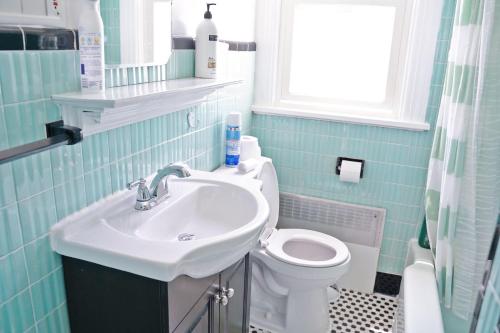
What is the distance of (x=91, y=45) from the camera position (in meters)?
1.02

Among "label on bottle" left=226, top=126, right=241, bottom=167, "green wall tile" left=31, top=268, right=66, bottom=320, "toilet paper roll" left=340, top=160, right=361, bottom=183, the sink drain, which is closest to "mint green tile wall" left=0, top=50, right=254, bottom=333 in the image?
"green wall tile" left=31, top=268, right=66, bottom=320

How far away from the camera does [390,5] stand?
217 centimetres

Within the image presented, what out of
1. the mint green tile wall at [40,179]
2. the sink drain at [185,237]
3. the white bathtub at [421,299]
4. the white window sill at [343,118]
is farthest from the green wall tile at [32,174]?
the white window sill at [343,118]

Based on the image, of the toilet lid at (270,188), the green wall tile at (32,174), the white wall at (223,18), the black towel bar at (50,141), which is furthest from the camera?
the toilet lid at (270,188)

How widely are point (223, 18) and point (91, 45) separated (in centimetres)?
103

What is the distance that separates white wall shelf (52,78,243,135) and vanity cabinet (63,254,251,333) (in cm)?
38

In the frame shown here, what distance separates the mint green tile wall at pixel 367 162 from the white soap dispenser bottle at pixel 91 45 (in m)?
1.45

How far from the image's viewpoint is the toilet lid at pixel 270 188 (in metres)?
2.11

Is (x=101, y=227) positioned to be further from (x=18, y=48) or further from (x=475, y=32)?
(x=475, y=32)

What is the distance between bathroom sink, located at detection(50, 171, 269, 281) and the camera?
100cm

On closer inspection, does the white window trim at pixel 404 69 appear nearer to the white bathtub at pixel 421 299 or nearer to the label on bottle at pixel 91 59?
the white bathtub at pixel 421 299

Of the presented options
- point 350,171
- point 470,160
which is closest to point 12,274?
point 470,160

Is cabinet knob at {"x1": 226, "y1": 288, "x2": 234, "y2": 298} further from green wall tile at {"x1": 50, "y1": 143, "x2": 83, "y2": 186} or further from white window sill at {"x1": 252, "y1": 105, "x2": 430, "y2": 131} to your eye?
white window sill at {"x1": 252, "y1": 105, "x2": 430, "y2": 131}

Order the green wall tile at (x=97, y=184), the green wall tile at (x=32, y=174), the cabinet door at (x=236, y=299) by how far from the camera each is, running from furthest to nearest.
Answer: the cabinet door at (x=236, y=299) → the green wall tile at (x=97, y=184) → the green wall tile at (x=32, y=174)
